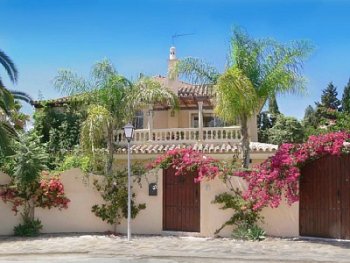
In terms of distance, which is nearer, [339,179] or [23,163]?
[339,179]

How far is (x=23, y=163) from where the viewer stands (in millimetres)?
15859

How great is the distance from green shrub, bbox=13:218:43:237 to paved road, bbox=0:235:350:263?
2.29 feet

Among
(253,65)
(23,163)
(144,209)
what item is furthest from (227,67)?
(23,163)

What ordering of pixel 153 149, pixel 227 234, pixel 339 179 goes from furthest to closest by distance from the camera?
pixel 153 149 → pixel 227 234 → pixel 339 179

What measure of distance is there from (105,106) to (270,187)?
616 centimetres

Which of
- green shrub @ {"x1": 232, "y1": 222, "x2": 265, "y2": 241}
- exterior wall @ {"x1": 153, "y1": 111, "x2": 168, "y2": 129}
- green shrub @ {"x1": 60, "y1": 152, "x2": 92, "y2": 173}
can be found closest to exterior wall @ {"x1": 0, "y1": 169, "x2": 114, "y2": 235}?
green shrub @ {"x1": 60, "y1": 152, "x2": 92, "y2": 173}

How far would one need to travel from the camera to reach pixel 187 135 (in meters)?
23.9

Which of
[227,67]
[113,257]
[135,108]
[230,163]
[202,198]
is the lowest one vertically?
[113,257]

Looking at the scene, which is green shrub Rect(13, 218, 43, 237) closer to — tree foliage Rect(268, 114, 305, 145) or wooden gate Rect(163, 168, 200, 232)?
wooden gate Rect(163, 168, 200, 232)

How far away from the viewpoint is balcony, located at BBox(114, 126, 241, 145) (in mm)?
23203

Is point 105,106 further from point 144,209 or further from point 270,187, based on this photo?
point 270,187

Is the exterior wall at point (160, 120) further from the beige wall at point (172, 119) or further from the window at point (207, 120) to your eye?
the window at point (207, 120)

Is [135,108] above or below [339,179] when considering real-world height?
above

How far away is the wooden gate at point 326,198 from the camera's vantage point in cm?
1430
